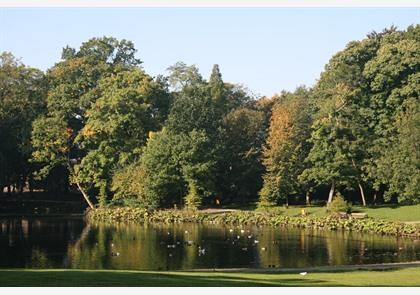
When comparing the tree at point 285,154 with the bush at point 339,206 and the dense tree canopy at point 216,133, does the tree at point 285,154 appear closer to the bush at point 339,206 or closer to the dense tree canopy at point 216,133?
the dense tree canopy at point 216,133

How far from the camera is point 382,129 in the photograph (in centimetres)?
4781

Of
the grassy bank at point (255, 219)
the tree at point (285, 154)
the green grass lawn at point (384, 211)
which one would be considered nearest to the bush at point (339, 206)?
the green grass lawn at point (384, 211)

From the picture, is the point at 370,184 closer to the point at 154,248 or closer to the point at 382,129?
the point at 382,129

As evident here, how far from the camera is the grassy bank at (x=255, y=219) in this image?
37.6m

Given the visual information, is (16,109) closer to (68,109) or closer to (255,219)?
(68,109)

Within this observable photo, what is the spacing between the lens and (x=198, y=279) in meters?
17.0

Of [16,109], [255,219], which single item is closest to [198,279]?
[255,219]


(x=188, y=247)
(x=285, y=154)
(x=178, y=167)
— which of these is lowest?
(x=188, y=247)

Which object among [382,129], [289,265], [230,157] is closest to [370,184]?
[382,129]

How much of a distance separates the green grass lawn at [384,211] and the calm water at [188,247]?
5543 millimetres

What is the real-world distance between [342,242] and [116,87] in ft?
94.1

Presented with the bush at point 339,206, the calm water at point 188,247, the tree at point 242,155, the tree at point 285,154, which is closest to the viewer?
the calm water at point 188,247

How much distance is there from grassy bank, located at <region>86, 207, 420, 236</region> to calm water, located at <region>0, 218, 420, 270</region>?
2287 millimetres

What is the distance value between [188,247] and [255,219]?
1433 centimetres
